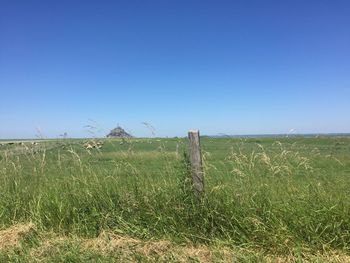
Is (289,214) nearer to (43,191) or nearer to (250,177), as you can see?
(250,177)

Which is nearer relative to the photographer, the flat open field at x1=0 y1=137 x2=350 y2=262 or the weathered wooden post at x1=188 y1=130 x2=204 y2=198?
the flat open field at x1=0 y1=137 x2=350 y2=262

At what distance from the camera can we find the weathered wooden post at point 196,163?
628 cm

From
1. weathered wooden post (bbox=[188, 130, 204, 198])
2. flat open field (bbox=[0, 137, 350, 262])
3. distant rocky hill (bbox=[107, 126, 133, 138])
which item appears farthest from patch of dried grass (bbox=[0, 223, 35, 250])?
weathered wooden post (bbox=[188, 130, 204, 198])

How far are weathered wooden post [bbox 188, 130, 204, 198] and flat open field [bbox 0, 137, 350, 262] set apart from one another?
10 cm

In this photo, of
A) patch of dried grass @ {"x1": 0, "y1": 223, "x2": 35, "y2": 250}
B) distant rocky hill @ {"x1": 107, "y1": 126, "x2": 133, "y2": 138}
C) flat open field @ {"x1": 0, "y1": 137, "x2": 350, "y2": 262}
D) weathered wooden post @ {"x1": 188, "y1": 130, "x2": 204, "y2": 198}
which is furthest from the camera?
distant rocky hill @ {"x1": 107, "y1": 126, "x2": 133, "y2": 138}

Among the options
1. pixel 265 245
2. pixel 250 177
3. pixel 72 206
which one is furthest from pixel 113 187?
pixel 265 245

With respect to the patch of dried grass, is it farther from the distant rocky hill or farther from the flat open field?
the distant rocky hill

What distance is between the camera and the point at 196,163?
6371 millimetres

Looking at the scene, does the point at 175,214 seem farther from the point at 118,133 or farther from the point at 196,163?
the point at 118,133

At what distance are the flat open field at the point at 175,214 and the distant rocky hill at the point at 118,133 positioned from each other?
11 centimetres

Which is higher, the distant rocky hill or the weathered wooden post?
the distant rocky hill

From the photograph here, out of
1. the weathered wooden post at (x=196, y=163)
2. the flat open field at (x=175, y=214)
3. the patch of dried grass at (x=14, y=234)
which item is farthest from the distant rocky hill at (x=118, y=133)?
the patch of dried grass at (x=14, y=234)

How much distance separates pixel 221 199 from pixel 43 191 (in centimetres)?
305

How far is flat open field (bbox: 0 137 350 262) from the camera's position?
5.30 metres
